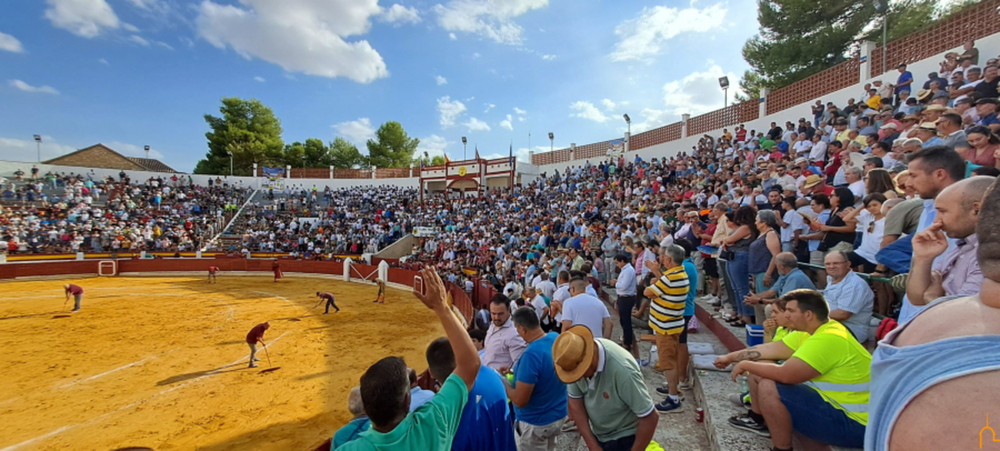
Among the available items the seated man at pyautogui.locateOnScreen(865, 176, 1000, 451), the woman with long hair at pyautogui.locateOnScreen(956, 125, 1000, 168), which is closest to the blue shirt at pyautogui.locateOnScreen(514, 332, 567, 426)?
the seated man at pyautogui.locateOnScreen(865, 176, 1000, 451)

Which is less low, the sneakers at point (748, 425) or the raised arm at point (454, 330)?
the raised arm at point (454, 330)

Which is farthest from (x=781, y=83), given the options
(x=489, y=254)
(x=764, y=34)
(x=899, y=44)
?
(x=489, y=254)

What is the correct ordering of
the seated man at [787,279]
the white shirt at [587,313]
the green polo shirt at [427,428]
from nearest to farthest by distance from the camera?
the green polo shirt at [427,428] → the seated man at [787,279] → the white shirt at [587,313]

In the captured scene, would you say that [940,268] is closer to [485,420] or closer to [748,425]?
[748,425]

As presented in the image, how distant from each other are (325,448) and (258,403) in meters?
4.11

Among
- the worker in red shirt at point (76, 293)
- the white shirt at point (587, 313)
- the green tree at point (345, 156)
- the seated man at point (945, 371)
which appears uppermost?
the green tree at point (345, 156)

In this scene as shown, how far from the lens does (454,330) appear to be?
2049mm

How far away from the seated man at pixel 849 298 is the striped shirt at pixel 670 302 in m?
1.25

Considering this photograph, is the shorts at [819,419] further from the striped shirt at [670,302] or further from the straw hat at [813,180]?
the straw hat at [813,180]

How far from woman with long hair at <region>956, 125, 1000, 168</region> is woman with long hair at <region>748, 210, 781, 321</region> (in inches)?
72.1

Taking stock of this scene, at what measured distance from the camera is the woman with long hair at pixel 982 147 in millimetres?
4176

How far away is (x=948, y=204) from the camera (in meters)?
1.73

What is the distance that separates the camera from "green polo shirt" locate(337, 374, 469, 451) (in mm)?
1826

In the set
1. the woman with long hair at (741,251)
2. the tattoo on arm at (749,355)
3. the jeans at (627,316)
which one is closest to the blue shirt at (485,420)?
the tattoo on arm at (749,355)
